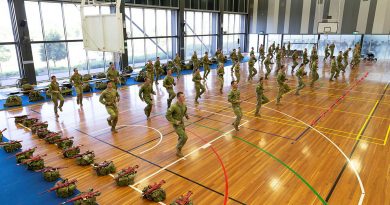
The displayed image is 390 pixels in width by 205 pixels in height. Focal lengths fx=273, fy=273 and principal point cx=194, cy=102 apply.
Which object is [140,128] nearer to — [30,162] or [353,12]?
[30,162]

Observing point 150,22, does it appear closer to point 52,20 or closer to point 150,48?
point 150,48

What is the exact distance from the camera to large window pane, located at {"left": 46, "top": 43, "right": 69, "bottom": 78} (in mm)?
17812

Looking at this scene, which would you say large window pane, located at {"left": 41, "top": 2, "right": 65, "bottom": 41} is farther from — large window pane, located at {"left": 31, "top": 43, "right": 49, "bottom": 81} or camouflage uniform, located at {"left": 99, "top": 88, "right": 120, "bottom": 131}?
camouflage uniform, located at {"left": 99, "top": 88, "right": 120, "bottom": 131}

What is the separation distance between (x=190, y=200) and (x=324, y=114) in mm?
8520

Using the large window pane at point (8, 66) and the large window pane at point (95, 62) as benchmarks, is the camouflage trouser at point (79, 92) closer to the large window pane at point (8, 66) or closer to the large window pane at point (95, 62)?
the large window pane at point (8, 66)

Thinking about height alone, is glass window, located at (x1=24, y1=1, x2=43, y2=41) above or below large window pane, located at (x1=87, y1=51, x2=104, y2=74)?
above

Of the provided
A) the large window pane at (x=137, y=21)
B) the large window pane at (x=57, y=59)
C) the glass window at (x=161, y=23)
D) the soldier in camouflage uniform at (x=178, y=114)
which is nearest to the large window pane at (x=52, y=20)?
the large window pane at (x=57, y=59)

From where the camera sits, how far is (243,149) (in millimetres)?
8461

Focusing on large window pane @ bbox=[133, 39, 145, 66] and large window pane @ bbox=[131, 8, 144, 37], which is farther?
large window pane @ bbox=[133, 39, 145, 66]

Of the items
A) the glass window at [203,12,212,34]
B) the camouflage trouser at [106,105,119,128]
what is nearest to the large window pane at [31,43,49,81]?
the camouflage trouser at [106,105,119,128]

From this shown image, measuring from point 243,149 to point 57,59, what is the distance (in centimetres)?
1516

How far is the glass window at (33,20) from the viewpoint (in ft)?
53.7

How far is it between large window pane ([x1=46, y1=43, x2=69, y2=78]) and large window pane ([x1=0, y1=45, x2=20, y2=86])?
2015 mm

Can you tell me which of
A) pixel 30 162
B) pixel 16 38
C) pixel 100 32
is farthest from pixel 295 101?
pixel 16 38
